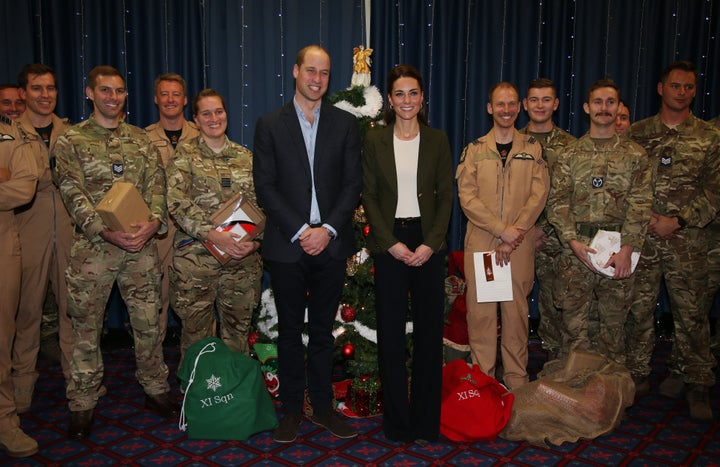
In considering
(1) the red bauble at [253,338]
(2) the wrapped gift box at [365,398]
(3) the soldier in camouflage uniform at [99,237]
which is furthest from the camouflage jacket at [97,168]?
(2) the wrapped gift box at [365,398]

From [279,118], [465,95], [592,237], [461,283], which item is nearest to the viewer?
[279,118]

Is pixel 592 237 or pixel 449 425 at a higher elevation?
pixel 592 237

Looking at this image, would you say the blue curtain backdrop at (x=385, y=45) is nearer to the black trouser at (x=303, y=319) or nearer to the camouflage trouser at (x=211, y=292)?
the camouflage trouser at (x=211, y=292)

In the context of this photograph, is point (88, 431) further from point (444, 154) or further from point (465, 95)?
point (465, 95)

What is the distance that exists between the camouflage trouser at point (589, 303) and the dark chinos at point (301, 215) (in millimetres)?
1457

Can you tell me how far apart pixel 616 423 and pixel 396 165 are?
6.40ft

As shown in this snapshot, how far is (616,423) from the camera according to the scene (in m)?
3.32

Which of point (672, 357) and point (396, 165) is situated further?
point (672, 357)

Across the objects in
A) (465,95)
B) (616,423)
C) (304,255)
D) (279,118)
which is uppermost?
(465,95)

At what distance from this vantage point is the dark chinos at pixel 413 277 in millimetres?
3072

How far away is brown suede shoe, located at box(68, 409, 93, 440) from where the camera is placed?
126 inches

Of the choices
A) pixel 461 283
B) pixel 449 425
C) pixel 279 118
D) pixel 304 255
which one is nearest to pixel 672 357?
pixel 461 283

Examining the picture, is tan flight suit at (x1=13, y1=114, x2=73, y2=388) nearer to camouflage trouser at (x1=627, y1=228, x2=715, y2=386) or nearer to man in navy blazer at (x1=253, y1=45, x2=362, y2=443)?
man in navy blazer at (x1=253, y1=45, x2=362, y2=443)

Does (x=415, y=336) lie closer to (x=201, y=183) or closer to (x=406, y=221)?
(x=406, y=221)
